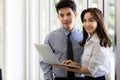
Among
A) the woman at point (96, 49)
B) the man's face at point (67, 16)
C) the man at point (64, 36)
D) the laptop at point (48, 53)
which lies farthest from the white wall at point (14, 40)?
the woman at point (96, 49)

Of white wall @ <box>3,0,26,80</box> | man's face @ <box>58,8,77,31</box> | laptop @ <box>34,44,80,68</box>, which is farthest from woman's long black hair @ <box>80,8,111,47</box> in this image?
white wall @ <box>3,0,26,80</box>

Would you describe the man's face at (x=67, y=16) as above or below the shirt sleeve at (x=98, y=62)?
above

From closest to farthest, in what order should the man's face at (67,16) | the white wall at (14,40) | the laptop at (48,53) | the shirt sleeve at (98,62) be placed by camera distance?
the shirt sleeve at (98,62) → the laptop at (48,53) → the man's face at (67,16) → the white wall at (14,40)

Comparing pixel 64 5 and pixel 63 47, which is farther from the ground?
pixel 64 5

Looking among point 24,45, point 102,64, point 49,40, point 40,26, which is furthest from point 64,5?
point 24,45

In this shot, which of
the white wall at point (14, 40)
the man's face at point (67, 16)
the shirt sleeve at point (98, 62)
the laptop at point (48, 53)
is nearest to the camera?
the shirt sleeve at point (98, 62)

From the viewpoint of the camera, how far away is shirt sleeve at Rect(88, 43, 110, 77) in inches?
54.1

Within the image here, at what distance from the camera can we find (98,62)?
1.37 m

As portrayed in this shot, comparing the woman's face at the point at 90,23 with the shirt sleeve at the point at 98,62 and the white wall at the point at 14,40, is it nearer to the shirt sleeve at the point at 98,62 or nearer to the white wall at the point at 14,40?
the shirt sleeve at the point at 98,62

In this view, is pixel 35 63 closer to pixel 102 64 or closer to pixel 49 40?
pixel 49 40

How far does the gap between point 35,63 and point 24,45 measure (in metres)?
0.29

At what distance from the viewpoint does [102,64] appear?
4.53 feet

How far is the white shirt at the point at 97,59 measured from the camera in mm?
1376

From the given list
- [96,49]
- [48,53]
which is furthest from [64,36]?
[96,49]
